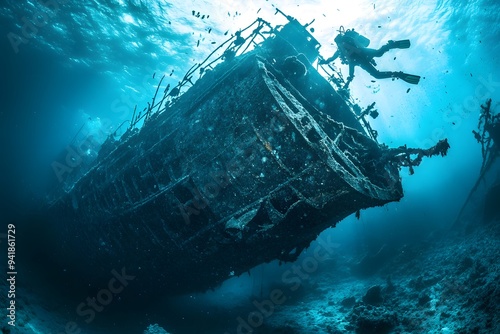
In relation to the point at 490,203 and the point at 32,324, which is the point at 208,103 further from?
the point at 490,203

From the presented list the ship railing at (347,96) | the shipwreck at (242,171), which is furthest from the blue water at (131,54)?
the ship railing at (347,96)

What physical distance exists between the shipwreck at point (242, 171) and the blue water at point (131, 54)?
4005 mm

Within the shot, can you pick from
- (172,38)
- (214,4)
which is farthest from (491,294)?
(172,38)

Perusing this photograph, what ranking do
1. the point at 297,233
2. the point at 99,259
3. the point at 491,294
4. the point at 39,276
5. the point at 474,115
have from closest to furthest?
1. the point at 297,233
2. the point at 491,294
3. the point at 99,259
4. the point at 39,276
5. the point at 474,115

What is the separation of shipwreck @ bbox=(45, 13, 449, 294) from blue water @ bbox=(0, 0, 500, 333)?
13.1 ft

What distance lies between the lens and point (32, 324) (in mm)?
6902

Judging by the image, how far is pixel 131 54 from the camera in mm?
18766

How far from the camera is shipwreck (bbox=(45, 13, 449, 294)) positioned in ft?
14.8

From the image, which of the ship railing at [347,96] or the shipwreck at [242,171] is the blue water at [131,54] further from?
the ship railing at [347,96]

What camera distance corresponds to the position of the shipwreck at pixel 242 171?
4.50 m

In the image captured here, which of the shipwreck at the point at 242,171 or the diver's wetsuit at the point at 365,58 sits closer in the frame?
the shipwreck at the point at 242,171

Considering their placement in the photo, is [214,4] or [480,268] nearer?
[480,268]

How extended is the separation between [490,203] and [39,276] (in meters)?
21.0

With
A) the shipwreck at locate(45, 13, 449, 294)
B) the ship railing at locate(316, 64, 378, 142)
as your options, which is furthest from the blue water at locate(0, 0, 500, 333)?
the ship railing at locate(316, 64, 378, 142)
